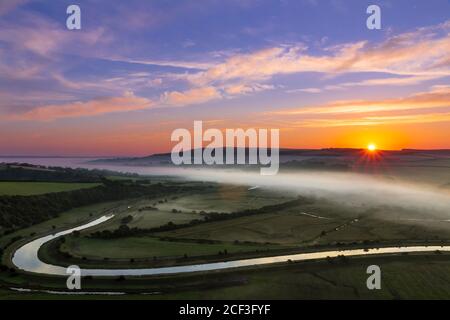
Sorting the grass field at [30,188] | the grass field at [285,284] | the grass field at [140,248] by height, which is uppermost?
the grass field at [30,188]

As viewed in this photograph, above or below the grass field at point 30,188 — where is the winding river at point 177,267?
below

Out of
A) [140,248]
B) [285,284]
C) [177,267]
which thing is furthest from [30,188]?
[285,284]

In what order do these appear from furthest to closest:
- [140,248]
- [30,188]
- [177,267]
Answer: [30,188]
[140,248]
[177,267]

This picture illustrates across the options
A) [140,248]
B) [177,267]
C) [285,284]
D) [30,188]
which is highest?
[30,188]

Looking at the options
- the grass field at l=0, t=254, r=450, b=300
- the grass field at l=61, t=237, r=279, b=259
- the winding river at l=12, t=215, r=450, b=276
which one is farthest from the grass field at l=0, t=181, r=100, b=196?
the grass field at l=0, t=254, r=450, b=300

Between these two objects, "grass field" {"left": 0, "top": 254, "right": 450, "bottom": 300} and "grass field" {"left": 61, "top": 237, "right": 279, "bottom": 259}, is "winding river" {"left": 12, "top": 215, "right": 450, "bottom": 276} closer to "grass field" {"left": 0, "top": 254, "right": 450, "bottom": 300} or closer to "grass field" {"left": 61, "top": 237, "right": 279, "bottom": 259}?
"grass field" {"left": 0, "top": 254, "right": 450, "bottom": 300}

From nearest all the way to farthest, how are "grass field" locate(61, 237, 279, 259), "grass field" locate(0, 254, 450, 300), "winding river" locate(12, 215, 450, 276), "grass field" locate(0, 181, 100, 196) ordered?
1. "grass field" locate(0, 254, 450, 300)
2. "winding river" locate(12, 215, 450, 276)
3. "grass field" locate(61, 237, 279, 259)
4. "grass field" locate(0, 181, 100, 196)

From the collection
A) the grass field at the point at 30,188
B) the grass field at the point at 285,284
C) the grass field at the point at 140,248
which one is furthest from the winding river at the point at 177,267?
the grass field at the point at 30,188

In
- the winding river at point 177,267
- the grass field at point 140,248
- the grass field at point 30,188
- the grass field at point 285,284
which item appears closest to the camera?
the grass field at point 285,284

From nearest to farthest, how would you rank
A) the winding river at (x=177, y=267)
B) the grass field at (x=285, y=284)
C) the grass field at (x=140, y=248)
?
the grass field at (x=285, y=284) → the winding river at (x=177, y=267) → the grass field at (x=140, y=248)

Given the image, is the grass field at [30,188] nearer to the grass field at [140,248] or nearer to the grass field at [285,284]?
the grass field at [140,248]

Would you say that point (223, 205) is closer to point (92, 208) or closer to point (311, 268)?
point (92, 208)

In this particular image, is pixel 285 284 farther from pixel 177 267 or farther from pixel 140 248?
pixel 140 248
